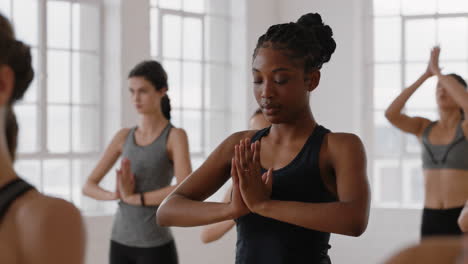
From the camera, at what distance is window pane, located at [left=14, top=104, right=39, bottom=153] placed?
Result: 5922mm

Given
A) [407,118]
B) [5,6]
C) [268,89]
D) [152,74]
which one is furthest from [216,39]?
[268,89]

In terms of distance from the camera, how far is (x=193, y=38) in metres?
7.21

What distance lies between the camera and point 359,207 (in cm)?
182

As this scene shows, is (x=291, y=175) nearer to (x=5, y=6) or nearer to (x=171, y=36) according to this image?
(x=5, y=6)

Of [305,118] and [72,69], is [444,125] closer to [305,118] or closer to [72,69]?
[72,69]

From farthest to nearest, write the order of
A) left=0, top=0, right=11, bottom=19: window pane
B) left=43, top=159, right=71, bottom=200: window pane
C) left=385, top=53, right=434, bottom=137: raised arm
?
1. left=43, top=159, right=71, bottom=200: window pane
2. left=0, top=0, right=11, bottom=19: window pane
3. left=385, top=53, right=434, bottom=137: raised arm

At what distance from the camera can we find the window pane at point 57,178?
238 inches

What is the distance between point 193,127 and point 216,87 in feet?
1.71

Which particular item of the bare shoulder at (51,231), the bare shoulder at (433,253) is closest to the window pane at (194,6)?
the bare shoulder at (51,231)

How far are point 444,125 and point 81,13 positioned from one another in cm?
320

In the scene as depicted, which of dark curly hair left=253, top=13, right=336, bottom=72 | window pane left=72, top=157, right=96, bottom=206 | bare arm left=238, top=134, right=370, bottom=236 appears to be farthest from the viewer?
window pane left=72, top=157, right=96, bottom=206

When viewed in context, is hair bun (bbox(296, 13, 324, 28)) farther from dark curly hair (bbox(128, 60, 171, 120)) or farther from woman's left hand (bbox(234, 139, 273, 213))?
dark curly hair (bbox(128, 60, 171, 120))

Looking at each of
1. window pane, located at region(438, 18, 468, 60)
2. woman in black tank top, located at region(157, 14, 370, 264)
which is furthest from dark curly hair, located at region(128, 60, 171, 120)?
window pane, located at region(438, 18, 468, 60)

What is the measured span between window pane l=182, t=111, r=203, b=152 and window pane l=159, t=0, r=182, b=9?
3.42 ft
